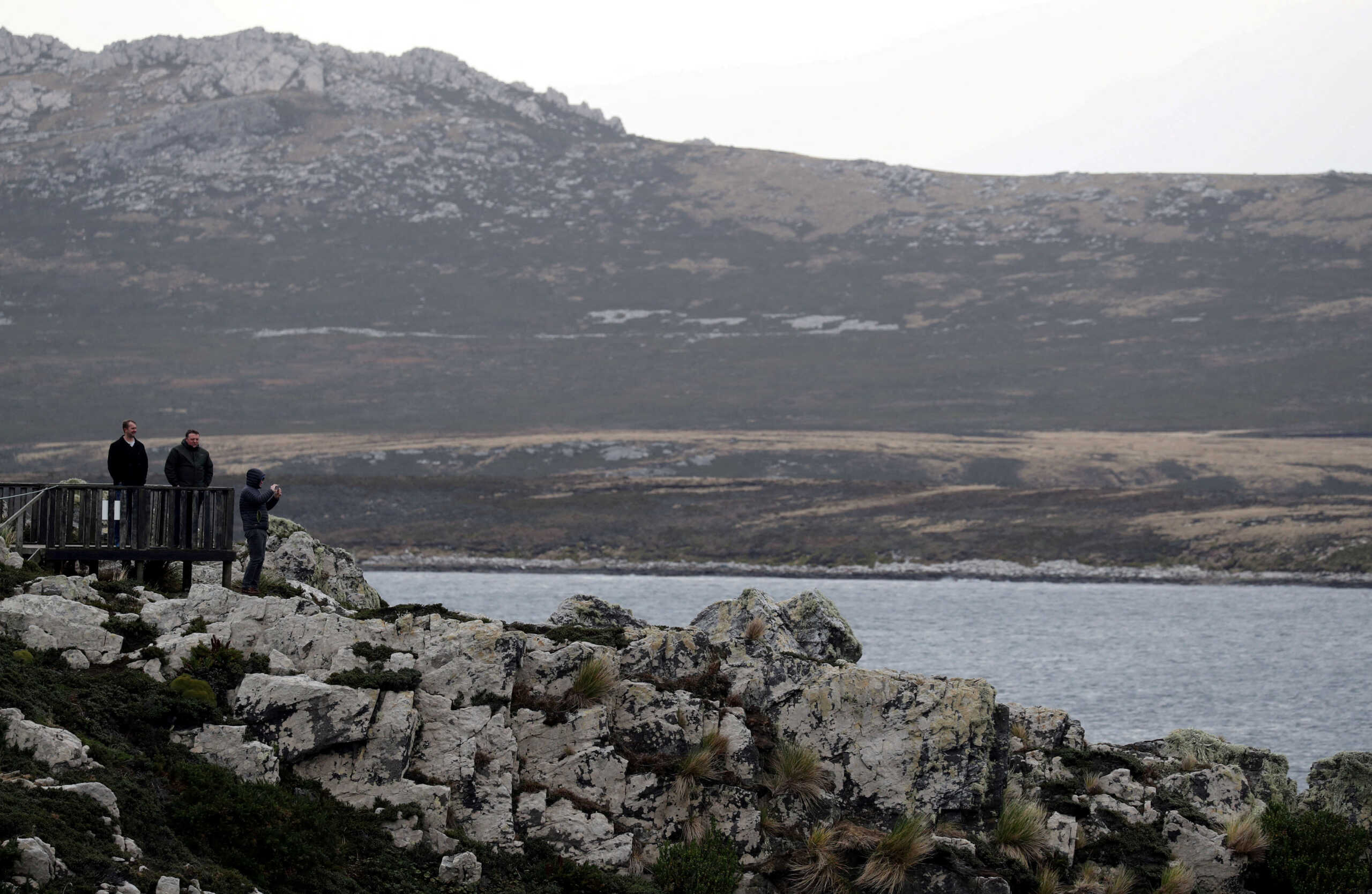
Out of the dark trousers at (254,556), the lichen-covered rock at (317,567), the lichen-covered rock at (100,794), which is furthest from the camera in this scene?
the lichen-covered rock at (317,567)

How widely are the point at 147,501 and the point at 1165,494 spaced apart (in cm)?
10706

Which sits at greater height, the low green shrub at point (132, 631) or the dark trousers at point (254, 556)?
the dark trousers at point (254, 556)

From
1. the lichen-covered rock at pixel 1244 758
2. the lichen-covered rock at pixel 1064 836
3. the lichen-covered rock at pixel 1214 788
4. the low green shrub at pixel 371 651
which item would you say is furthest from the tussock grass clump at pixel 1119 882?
the low green shrub at pixel 371 651

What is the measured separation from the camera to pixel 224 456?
5477 inches

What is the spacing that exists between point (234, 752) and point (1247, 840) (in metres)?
13.4

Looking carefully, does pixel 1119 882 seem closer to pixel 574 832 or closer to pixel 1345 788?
pixel 1345 788

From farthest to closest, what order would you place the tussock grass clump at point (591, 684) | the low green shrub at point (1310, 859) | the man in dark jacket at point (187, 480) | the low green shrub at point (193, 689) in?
the man in dark jacket at point (187, 480) → the low green shrub at point (1310, 859) → the tussock grass clump at point (591, 684) → the low green shrub at point (193, 689)

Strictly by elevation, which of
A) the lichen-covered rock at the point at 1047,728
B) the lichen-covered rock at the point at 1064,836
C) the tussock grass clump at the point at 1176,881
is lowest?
the tussock grass clump at the point at 1176,881

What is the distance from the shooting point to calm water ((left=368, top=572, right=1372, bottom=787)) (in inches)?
1788

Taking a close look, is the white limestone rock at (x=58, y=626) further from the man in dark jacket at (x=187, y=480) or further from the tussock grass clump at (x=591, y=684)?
the tussock grass clump at (x=591, y=684)

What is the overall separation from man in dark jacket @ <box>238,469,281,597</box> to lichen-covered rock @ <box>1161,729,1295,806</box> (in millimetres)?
14511

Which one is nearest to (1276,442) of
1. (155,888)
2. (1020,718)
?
(1020,718)

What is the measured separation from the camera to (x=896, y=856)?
1741cm

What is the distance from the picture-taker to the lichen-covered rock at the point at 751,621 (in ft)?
70.4
